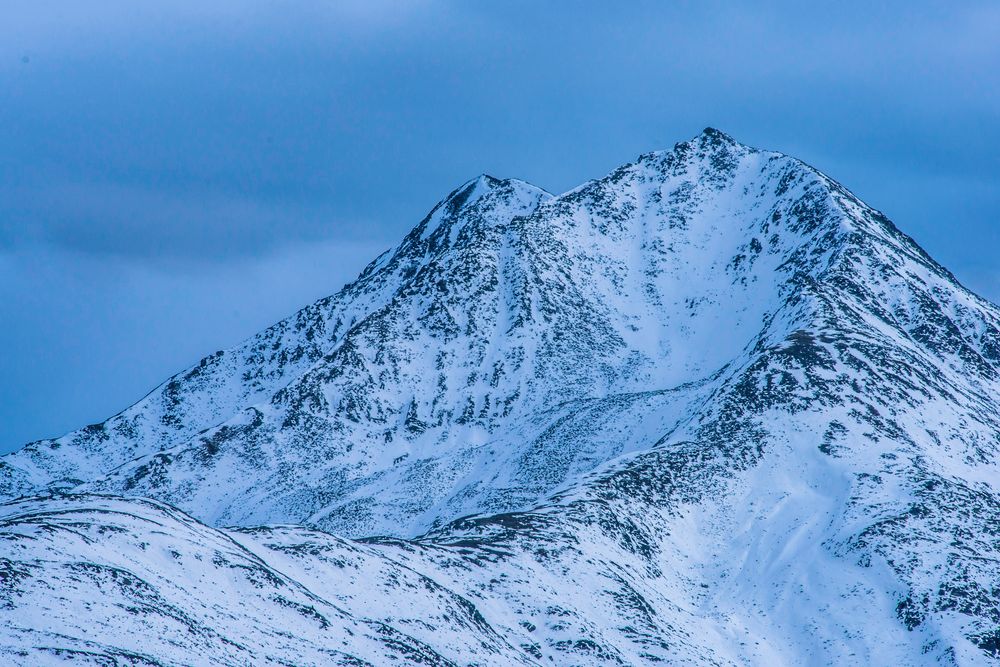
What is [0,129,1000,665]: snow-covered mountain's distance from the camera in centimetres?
4159

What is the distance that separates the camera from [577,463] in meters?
92.9

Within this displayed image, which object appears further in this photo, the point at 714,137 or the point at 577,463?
the point at 714,137

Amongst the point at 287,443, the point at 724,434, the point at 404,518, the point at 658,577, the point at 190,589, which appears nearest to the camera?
the point at 190,589

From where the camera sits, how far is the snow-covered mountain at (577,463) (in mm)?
41594

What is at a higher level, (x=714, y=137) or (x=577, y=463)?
(x=714, y=137)

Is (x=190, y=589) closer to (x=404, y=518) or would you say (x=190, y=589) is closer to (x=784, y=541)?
(x=784, y=541)

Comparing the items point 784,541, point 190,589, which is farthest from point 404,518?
Result: point 190,589

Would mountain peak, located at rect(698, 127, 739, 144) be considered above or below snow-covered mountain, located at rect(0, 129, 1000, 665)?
above

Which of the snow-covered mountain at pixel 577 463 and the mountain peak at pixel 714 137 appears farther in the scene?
the mountain peak at pixel 714 137

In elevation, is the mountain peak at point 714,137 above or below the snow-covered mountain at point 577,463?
above

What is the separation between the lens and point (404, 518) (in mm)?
90500

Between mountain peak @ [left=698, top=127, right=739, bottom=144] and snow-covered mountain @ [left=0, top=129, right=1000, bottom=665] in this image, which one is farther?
mountain peak @ [left=698, top=127, right=739, bottom=144]

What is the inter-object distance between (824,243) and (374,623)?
98.8 m

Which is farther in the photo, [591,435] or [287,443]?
[287,443]
